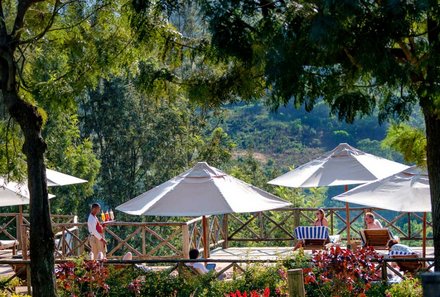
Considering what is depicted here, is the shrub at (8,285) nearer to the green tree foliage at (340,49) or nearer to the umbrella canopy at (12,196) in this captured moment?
the umbrella canopy at (12,196)

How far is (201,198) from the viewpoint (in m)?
12.7

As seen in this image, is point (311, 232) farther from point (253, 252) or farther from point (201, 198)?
point (201, 198)

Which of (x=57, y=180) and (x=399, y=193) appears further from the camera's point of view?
(x=57, y=180)

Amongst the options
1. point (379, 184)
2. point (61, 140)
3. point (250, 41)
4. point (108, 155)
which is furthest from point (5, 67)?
point (108, 155)

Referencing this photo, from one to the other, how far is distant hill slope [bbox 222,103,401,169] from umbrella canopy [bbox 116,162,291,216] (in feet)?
226

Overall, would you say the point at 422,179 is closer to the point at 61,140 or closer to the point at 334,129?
the point at 61,140

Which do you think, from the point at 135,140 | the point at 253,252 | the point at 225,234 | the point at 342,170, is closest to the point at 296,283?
the point at 342,170

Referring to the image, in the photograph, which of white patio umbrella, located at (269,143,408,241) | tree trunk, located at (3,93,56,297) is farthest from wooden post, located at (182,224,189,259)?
tree trunk, located at (3,93,56,297)

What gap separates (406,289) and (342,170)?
18.9ft

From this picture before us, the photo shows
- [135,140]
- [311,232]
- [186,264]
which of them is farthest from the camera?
[135,140]

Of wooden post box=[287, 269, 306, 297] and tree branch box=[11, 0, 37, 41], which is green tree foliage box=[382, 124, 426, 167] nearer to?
wooden post box=[287, 269, 306, 297]

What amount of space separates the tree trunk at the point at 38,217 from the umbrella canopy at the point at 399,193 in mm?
5575

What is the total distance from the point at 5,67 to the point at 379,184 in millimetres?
6537

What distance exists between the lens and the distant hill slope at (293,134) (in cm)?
8669
